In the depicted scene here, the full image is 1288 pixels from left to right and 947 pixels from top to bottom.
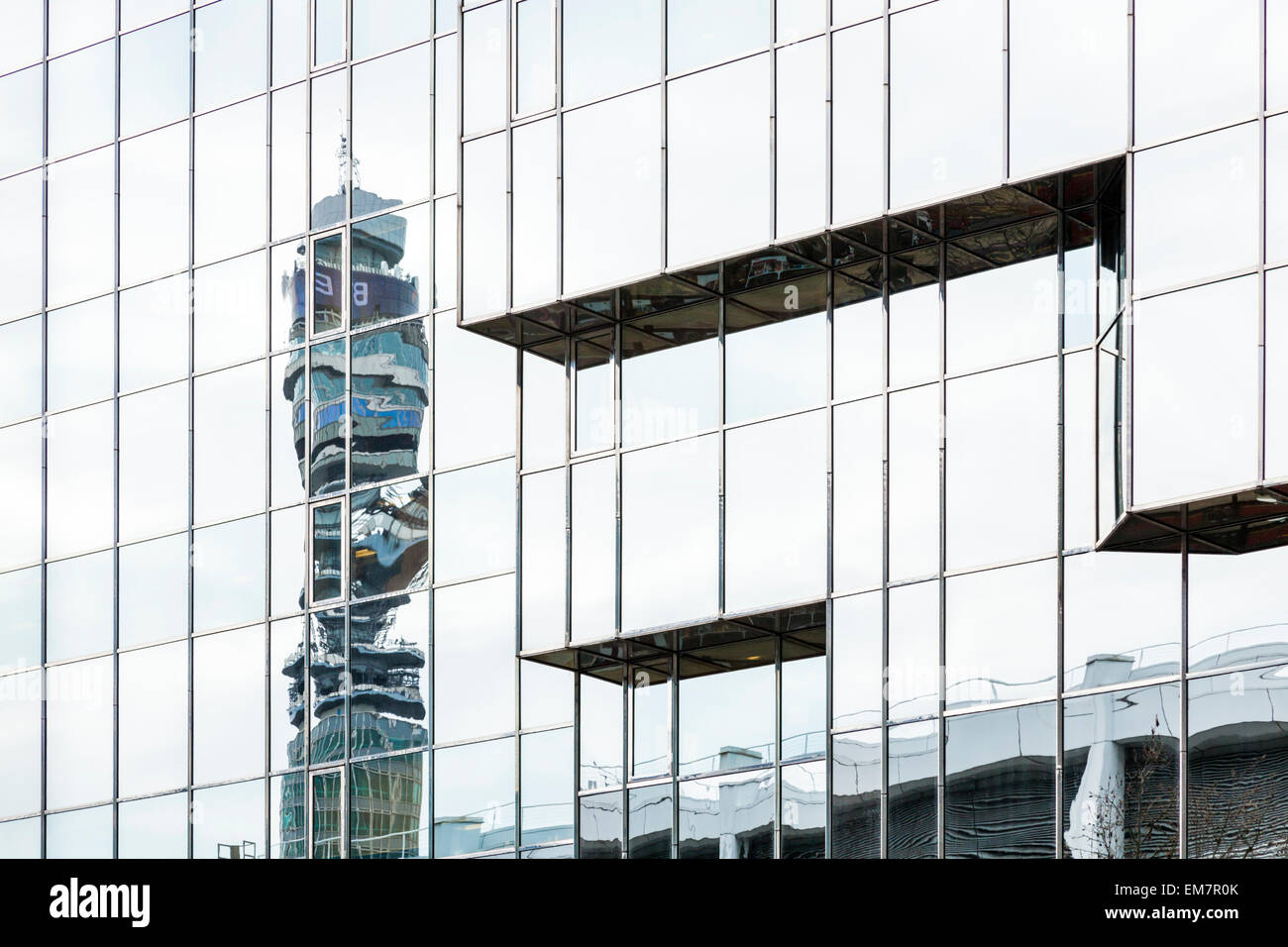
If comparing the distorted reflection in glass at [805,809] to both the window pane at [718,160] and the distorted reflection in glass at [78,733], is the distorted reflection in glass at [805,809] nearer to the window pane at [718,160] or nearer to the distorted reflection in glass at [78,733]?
the window pane at [718,160]

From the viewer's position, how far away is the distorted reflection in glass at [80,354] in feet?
120

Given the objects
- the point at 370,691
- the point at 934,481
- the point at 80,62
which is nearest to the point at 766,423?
the point at 934,481

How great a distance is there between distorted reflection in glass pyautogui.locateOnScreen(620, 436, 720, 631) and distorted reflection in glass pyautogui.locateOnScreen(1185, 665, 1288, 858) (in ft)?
21.5

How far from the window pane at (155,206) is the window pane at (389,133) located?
4.00 metres

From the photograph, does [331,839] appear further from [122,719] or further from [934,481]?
[934,481]

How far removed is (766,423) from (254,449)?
10.4m

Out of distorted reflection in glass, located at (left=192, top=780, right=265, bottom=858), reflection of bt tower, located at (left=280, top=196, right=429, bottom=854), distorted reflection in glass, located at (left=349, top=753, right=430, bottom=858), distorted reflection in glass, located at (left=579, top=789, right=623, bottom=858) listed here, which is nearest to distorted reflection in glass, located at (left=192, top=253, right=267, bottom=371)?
reflection of bt tower, located at (left=280, top=196, right=429, bottom=854)

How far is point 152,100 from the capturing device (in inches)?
1449

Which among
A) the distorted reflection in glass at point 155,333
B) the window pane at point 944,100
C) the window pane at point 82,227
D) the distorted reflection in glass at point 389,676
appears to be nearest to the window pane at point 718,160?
the window pane at point 944,100

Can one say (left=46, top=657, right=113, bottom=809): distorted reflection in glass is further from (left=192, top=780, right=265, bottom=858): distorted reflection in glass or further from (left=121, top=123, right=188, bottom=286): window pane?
(left=121, top=123, right=188, bottom=286): window pane

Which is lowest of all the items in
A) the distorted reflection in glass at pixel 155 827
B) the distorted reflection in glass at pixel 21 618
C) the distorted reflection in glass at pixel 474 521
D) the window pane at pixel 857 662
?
the distorted reflection in glass at pixel 155 827

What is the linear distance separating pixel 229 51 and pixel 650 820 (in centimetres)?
1551

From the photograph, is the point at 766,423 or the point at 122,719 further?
the point at 122,719

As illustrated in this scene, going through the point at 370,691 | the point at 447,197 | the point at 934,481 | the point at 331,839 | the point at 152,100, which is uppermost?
the point at 152,100
